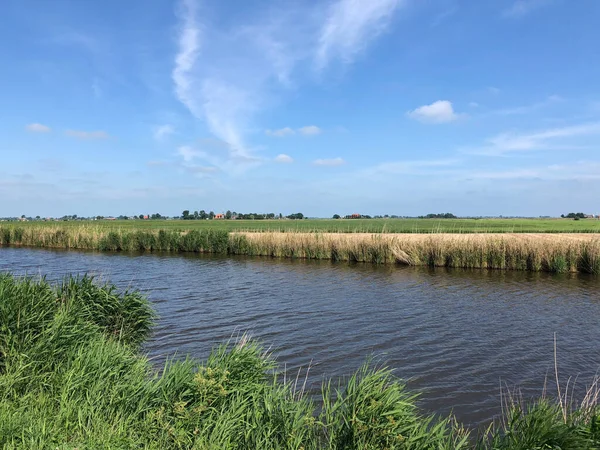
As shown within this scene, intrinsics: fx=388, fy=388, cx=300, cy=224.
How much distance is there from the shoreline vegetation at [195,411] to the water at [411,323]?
2.70 metres

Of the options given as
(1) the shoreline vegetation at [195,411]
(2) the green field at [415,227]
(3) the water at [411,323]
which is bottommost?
(3) the water at [411,323]

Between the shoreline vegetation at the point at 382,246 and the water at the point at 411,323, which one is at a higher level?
the shoreline vegetation at the point at 382,246

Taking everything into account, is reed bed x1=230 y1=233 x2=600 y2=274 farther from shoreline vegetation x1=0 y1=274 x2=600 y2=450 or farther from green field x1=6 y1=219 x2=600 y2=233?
shoreline vegetation x1=0 y1=274 x2=600 y2=450

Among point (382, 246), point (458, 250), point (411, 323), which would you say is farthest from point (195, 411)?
point (382, 246)

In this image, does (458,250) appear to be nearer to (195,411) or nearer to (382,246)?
(382,246)

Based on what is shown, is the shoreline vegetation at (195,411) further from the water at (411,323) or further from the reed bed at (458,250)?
the reed bed at (458,250)

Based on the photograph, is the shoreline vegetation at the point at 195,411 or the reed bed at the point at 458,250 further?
the reed bed at the point at 458,250

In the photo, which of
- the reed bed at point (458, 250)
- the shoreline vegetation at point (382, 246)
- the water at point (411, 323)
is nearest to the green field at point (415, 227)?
the shoreline vegetation at point (382, 246)

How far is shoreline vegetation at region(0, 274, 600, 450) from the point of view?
13.9ft

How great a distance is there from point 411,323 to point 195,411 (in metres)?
9.55

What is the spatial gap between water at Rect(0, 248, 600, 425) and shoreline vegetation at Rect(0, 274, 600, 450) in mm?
2701

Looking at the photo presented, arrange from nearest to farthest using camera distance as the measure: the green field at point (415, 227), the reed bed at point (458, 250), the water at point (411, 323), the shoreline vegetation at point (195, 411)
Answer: the shoreline vegetation at point (195, 411) → the water at point (411, 323) → the reed bed at point (458, 250) → the green field at point (415, 227)

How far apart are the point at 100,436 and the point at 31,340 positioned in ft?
10.6

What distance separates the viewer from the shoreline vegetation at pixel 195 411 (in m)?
4.23
